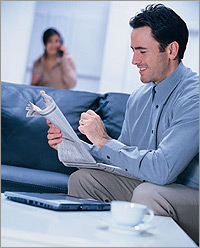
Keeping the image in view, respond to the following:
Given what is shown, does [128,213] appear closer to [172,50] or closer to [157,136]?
[157,136]

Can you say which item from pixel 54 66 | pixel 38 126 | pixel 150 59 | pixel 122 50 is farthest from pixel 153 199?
pixel 54 66

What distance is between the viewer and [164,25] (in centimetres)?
164

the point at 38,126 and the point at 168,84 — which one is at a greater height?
the point at 168,84

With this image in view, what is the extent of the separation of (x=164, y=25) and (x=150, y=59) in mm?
160

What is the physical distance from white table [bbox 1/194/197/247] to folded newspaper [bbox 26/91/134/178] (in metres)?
0.44

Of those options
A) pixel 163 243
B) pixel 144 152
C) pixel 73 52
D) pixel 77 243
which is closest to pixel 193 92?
pixel 144 152

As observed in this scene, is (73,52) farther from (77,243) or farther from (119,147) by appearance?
(77,243)

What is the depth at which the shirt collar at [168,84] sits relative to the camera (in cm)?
156

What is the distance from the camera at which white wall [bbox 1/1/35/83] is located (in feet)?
16.0

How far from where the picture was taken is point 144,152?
1.35 meters

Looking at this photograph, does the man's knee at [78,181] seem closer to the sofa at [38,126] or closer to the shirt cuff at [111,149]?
the shirt cuff at [111,149]

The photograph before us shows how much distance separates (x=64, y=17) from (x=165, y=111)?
3799 mm

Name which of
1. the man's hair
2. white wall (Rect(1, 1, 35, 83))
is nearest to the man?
the man's hair

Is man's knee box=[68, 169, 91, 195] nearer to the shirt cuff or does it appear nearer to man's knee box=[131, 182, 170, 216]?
the shirt cuff
